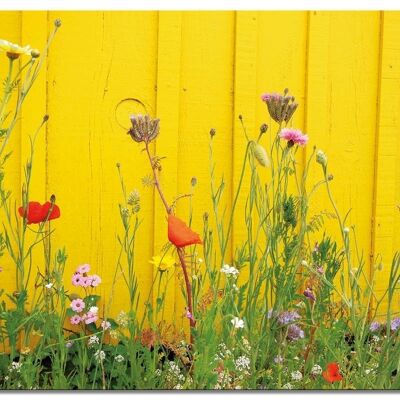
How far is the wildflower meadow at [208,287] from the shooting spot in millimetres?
2361

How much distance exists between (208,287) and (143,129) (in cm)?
51

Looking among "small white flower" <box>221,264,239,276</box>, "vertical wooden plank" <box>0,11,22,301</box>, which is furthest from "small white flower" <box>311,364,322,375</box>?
"vertical wooden plank" <box>0,11,22,301</box>

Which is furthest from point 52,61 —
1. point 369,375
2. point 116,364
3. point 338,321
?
point 369,375

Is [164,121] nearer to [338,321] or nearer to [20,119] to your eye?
[20,119]

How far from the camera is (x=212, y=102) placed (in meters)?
2.56

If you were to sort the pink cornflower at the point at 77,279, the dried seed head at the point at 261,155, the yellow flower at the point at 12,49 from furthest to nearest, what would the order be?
the pink cornflower at the point at 77,279
the dried seed head at the point at 261,155
the yellow flower at the point at 12,49

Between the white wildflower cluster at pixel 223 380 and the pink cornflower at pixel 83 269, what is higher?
the pink cornflower at pixel 83 269

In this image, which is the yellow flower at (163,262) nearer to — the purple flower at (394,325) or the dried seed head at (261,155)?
the dried seed head at (261,155)

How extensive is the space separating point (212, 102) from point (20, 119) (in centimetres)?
57

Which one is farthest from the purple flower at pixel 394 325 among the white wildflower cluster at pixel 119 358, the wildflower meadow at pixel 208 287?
the white wildflower cluster at pixel 119 358

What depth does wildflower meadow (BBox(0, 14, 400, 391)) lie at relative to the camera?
236 cm

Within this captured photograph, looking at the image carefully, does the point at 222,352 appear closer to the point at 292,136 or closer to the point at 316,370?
the point at 316,370

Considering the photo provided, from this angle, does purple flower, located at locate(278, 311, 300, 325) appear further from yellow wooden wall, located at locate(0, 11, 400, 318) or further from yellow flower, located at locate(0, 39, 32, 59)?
yellow flower, located at locate(0, 39, 32, 59)

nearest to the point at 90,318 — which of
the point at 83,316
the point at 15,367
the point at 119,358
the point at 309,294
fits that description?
the point at 83,316
